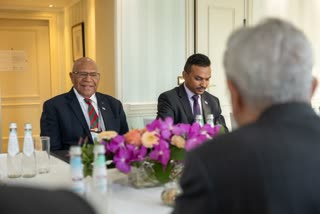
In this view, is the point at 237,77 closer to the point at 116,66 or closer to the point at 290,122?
the point at 290,122

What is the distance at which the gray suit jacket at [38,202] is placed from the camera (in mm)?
452

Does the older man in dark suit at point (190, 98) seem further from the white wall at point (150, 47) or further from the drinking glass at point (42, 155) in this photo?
the drinking glass at point (42, 155)

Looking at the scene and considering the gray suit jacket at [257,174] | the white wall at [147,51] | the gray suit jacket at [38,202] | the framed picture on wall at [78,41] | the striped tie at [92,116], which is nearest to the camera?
the gray suit jacket at [38,202]

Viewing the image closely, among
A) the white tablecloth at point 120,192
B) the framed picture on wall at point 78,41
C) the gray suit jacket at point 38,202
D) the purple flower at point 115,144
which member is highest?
the framed picture on wall at point 78,41

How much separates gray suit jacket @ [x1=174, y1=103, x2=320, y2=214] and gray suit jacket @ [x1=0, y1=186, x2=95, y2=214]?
47 centimetres

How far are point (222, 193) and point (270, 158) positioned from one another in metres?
0.13

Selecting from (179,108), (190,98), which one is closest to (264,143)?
(179,108)

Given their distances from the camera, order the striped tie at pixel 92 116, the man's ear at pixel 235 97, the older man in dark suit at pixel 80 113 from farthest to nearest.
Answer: the striped tie at pixel 92 116
the older man in dark suit at pixel 80 113
the man's ear at pixel 235 97

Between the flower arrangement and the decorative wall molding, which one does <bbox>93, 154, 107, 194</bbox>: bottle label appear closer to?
the flower arrangement

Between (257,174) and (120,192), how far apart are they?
98 cm

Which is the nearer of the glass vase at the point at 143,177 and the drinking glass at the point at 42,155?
the glass vase at the point at 143,177

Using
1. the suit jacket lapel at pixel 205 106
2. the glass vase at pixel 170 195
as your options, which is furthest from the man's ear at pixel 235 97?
the suit jacket lapel at pixel 205 106

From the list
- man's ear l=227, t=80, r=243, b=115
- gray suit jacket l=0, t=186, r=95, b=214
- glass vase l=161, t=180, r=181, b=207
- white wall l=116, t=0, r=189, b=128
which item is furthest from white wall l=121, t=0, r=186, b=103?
gray suit jacket l=0, t=186, r=95, b=214

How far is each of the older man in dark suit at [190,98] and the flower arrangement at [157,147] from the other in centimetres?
123
